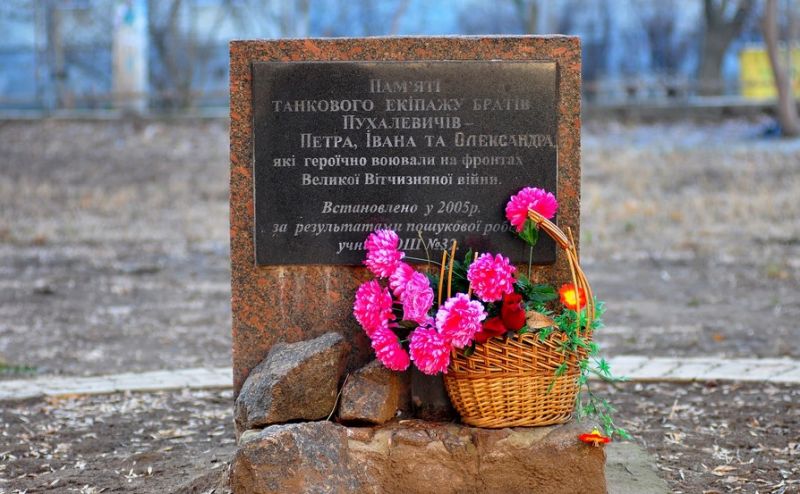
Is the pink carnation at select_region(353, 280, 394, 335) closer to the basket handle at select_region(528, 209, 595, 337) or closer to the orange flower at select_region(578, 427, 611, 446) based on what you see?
the basket handle at select_region(528, 209, 595, 337)

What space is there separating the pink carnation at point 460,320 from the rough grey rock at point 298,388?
48cm

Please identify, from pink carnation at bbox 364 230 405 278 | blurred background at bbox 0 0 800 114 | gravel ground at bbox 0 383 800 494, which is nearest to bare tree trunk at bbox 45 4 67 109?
blurred background at bbox 0 0 800 114

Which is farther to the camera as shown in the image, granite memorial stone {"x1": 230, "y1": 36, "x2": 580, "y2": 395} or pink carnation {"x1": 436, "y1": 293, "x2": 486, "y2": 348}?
granite memorial stone {"x1": 230, "y1": 36, "x2": 580, "y2": 395}

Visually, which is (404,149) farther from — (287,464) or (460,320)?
(287,464)

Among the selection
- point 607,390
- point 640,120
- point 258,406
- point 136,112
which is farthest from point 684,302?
point 136,112

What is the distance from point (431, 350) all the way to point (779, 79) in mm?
15629

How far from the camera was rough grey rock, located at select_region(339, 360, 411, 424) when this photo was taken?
4.03 m

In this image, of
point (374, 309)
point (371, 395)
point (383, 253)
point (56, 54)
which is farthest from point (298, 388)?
point (56, 54)

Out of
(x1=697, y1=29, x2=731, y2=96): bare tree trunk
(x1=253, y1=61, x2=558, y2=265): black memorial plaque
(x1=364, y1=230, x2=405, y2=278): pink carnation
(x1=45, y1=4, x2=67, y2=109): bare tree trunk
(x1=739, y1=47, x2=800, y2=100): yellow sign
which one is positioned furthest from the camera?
(x1=697, y1=29, x2=731, y2=96): bare tree trunk

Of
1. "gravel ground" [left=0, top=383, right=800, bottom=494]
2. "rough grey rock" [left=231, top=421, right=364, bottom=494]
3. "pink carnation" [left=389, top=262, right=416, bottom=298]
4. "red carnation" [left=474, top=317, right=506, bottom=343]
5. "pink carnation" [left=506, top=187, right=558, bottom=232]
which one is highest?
"pink carnation" [left=506, top=187, right=558, bottom=232]

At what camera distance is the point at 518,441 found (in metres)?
3.99

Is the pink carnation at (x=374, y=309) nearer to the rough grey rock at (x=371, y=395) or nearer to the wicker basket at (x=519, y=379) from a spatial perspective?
the rough grey rock at (x=371, y=395)

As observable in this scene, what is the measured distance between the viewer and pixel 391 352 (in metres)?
4.00

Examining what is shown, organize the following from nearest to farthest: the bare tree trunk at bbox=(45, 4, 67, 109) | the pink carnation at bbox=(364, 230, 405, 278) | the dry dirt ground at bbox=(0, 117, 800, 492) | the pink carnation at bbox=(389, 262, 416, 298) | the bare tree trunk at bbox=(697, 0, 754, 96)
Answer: the pink carnation at bbox=(389, 262, 416, 298), the pink carnation at bbox=(364, 230, 405, 278), the dry dirt ground at bbox=(0, 117, 800, 492), the bare tree trunk at bbox=(45, 4, 67, 109), the bare tree trunk at bbox=(697, 0, 754, 96)
